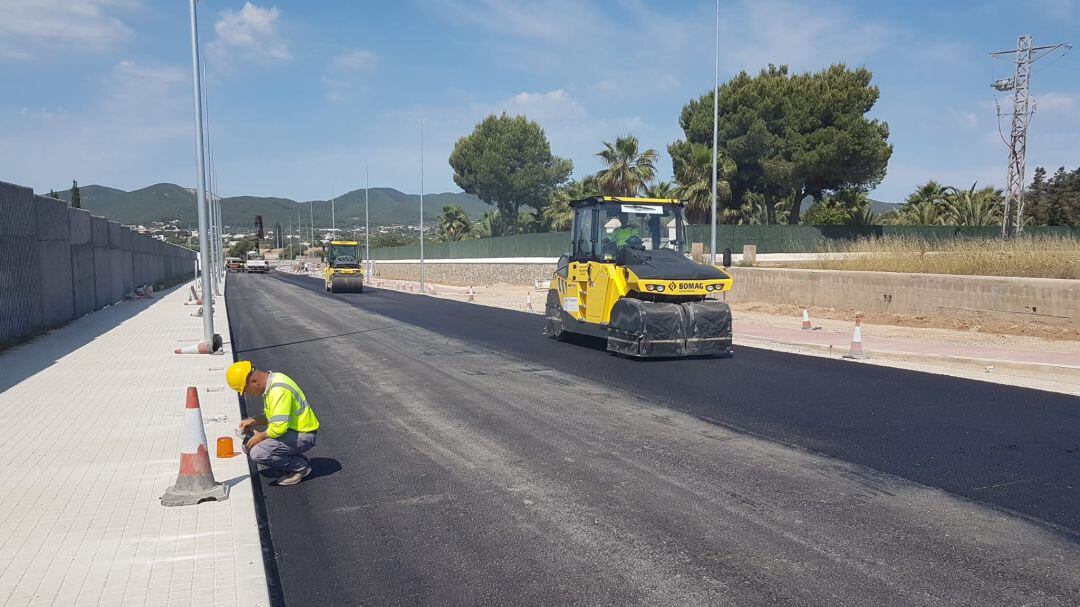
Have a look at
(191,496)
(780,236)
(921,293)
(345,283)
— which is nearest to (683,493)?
(191,496)

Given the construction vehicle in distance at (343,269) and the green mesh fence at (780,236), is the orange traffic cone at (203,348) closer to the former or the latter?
the green mesh fence at (780,236)

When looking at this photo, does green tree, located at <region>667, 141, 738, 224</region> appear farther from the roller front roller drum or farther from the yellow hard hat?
the yellow hard hat

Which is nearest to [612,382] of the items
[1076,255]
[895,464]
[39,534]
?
→ [895,464]

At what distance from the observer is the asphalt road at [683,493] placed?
14.0ft

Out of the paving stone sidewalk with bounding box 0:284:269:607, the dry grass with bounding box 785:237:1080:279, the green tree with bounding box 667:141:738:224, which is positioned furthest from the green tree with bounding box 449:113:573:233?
the paving stone sidewalk with bounding box 0:284:269:607

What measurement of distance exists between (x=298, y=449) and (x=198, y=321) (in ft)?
53.4

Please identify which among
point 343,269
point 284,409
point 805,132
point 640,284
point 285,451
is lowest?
point 285,451

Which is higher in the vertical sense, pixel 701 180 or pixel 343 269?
pixel 701 180

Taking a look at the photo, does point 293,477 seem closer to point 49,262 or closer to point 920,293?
point 49,262

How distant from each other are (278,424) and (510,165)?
6845 centimetres

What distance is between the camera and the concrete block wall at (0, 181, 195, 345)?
14611 millimetres

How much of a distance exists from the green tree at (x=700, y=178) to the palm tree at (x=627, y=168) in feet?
6.27

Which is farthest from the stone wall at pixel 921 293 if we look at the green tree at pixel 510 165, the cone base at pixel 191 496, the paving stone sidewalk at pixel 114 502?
the green tree at pixel 510 165

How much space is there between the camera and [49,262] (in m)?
17.3
